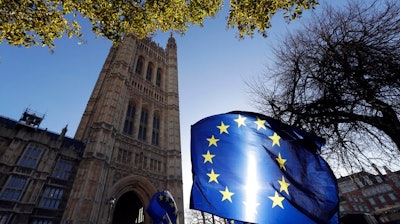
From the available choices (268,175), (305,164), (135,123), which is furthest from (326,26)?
(135,123)

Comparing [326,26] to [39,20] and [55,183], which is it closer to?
[39,20]

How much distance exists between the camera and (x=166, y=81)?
37.4 m

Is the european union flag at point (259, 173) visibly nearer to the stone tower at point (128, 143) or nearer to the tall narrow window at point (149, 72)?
the stone tower at point (128, 143)

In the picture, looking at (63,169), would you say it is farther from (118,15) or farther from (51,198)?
(118,15)

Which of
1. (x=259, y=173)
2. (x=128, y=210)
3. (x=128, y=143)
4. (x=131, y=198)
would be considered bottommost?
(x=259, y=173)

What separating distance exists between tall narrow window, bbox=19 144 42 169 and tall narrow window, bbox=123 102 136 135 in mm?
9302

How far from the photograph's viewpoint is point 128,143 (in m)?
23.8

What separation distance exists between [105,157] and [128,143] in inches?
168

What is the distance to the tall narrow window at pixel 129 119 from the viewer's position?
25.8 meters

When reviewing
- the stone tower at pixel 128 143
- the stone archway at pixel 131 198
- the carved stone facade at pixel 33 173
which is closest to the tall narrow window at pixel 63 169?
the carved stone facade at pixel 33 173

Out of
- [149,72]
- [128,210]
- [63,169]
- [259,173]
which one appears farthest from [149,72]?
[259,173]

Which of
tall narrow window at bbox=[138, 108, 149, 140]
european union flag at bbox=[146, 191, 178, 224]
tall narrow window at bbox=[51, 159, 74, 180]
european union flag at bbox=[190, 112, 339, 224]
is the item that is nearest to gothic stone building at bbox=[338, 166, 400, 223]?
tall narrow window at bbox=[138, 108, 149, 140]

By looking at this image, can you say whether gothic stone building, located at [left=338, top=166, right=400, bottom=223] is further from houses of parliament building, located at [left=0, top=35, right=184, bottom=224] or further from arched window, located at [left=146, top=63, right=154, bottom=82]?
arched window, located at [left=146, top=63, right=154, bottom=82]

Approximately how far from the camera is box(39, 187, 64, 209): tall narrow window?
52.6 feet
